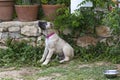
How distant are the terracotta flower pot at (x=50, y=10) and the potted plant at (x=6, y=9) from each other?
69cm

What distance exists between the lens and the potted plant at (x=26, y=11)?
643 centimetres

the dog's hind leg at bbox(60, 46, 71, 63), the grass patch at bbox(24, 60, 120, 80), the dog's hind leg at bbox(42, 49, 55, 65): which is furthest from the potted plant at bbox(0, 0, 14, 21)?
the grass patch at bbox(24, 60, 120, 80)

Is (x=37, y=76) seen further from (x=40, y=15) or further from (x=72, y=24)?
(x=40, y=15)

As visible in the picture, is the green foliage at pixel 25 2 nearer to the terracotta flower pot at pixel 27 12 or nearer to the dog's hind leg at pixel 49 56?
the terracotta flower pot at pixel 27 12

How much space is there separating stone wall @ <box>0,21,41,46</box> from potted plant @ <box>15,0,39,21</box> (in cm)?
A: 12

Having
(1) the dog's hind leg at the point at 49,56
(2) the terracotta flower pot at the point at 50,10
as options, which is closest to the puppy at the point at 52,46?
(1) the dog's hind leg at the point at 49,56

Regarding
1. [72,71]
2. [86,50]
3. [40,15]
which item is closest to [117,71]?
[72,71]

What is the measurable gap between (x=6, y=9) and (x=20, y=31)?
0.53 metres

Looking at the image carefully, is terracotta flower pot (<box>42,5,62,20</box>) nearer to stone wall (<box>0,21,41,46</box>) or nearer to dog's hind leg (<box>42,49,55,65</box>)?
stone wall (<box>0,21,41,46</box>)

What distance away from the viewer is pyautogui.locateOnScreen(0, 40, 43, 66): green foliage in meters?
5.95

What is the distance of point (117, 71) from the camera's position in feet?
16.9

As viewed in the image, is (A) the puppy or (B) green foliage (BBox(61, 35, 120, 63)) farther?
(B) green foliage (BBox(61, 35, 120, 63))

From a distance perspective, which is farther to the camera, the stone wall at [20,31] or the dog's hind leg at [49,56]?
the stone wall at [20,31]

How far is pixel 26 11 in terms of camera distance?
21.2ft
